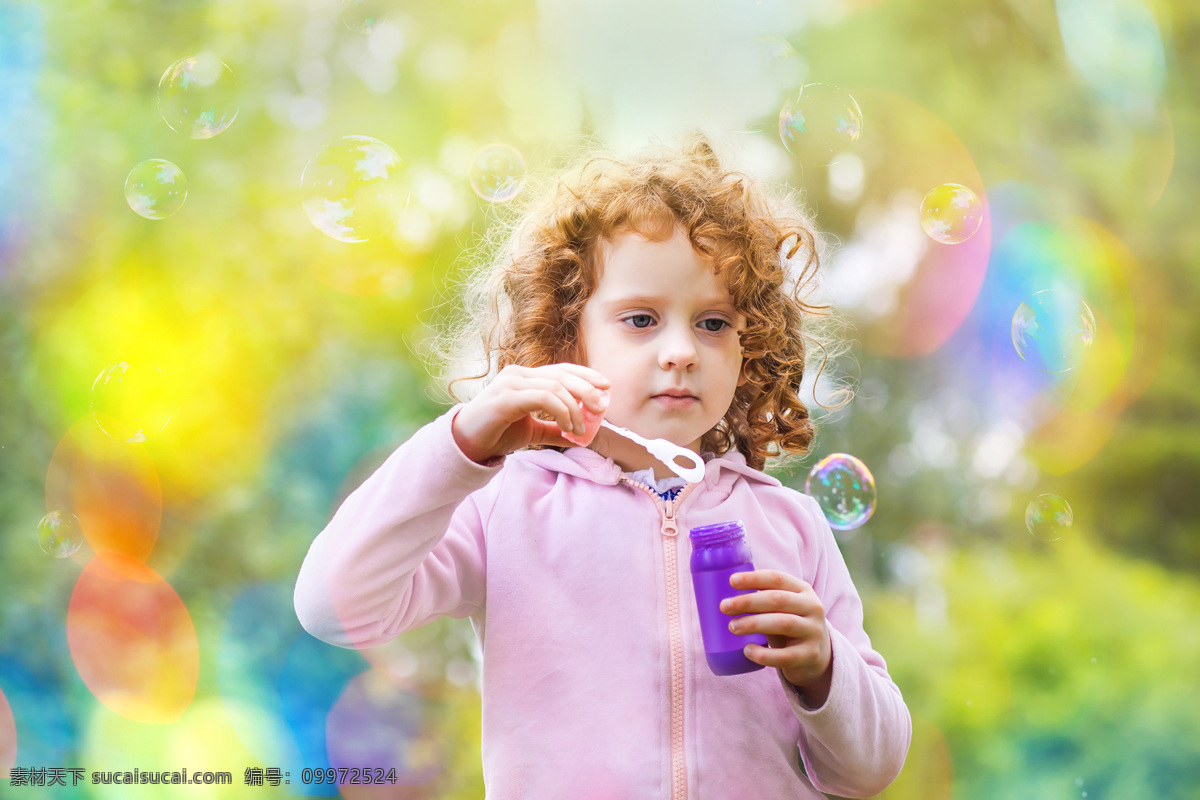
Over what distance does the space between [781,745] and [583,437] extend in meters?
0.39

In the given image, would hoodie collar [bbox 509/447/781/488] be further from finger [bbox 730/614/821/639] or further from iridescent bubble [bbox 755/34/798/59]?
iridescent bubble [bbox 755/34/798/59]

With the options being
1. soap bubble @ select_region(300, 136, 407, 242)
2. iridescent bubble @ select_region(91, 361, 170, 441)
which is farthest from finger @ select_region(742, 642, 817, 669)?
iridescent bubble @ select_region(91, 361, 170, 441)

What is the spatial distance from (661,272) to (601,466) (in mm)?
225

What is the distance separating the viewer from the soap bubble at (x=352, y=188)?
5.90 feet

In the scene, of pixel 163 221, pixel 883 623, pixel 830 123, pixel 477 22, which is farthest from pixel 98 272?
pixel 883 623

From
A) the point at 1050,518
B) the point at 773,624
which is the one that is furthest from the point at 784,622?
the point at 1050,518

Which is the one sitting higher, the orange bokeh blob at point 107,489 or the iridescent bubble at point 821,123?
the iridescent bubble at point 821,123

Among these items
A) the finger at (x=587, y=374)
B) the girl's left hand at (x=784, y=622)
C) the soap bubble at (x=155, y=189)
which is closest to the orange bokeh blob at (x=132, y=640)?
the soap bubble at (x=155, y=189)

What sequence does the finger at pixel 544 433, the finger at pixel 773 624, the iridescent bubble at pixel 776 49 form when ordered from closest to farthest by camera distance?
the finger at pixel 773 624 < the finger at pixel 544 433 < the iridescent bubble at pixel 776 49

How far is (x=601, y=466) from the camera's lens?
3.67 feet

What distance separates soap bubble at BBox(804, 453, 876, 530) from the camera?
6.20 ft

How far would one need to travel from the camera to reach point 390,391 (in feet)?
10.6

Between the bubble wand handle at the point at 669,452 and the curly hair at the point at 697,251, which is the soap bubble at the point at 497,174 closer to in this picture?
the curly hair at the point at 697,251

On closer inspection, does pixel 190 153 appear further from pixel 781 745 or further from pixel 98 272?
pixel 781 745
